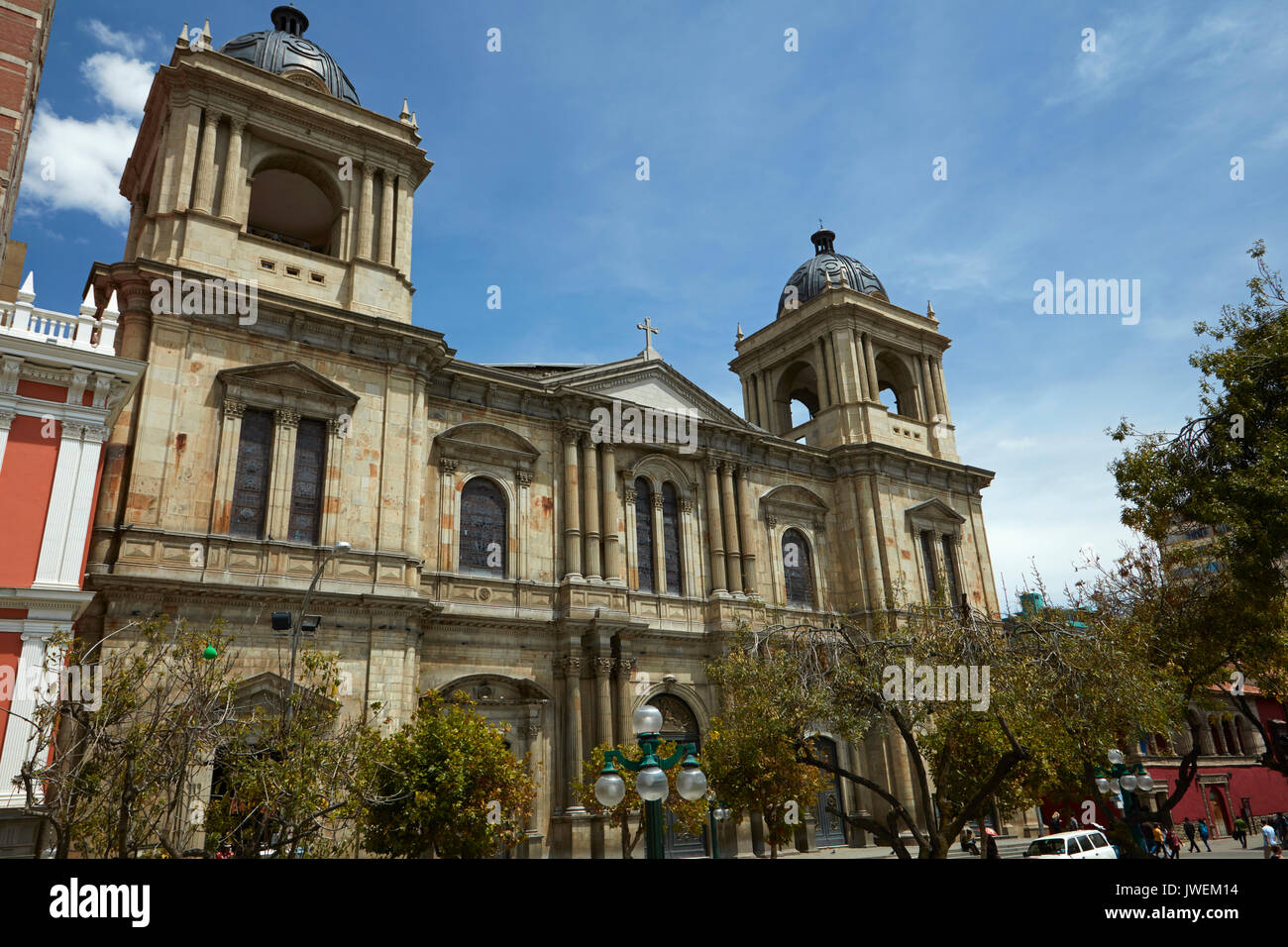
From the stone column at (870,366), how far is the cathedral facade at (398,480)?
2585 mm

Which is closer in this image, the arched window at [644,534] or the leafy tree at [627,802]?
the leafy tree at [627,802]

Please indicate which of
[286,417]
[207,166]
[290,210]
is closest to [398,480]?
[286,417]

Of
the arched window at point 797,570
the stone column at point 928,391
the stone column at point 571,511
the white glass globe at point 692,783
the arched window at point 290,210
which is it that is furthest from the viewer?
the stone column at point 928,391

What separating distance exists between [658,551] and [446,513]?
7575 mm

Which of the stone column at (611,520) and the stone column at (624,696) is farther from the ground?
the stone column at (611,520)

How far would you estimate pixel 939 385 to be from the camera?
38.4 meters

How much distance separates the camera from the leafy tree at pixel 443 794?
17.1 metres

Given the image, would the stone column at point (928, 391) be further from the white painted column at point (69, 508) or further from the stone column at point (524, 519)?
the white painted column at point (69, 508)

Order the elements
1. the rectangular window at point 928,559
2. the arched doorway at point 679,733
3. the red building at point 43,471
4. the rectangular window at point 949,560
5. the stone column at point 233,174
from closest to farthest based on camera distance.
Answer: the red building at point 43,471
the stone column at point 233,174
the arched doorway at point 679,733
the rectangular window at point 928,559
the rectangular window at point 949,560

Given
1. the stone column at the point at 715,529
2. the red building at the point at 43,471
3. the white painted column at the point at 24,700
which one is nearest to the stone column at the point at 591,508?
the stone column at the point at 715,529

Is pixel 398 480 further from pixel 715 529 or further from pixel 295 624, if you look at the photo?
pixel 715 529

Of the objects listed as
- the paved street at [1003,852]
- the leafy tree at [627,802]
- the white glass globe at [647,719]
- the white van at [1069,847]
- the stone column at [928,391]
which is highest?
the stone column at [928,391]

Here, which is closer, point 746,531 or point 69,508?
point 69,508
